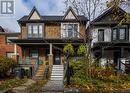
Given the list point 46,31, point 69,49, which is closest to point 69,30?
point 46,31

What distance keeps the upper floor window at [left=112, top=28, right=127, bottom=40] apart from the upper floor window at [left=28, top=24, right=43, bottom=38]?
972cm

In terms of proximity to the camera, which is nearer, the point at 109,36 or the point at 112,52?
the point at 109,36

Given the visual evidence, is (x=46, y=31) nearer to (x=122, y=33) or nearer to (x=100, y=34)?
(x=100, y=34)

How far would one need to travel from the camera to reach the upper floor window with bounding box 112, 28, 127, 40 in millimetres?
40469

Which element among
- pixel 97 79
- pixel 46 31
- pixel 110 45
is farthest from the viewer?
pixel 46 31

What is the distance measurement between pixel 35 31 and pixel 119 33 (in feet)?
36.7

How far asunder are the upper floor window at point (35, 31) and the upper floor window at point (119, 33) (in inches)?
383

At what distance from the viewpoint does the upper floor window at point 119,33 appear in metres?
40.5

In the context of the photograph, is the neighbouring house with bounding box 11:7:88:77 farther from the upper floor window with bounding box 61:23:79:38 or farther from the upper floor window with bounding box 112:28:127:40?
the upper floor window with bounding box 112:28:127:40

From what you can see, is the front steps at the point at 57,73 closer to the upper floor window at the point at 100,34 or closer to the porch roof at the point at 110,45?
the porch roof at the point at 110,45

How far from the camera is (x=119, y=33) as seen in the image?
4056cm

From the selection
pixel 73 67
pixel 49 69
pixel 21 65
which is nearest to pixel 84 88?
pixel 73 67

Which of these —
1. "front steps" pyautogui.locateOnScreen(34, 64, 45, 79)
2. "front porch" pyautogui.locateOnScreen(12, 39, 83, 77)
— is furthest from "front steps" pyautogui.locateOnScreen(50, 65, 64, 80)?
"front porch" pyautogui.locateOnScreen(12, 39, 83, 77)

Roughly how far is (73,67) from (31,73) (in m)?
5.40
